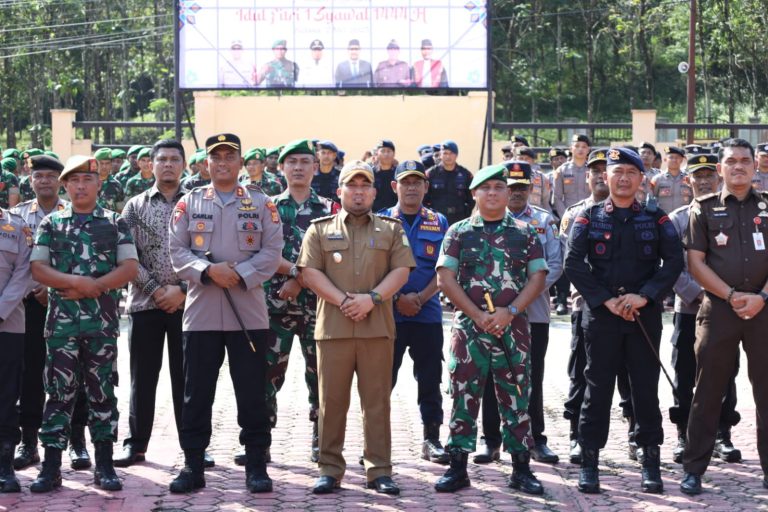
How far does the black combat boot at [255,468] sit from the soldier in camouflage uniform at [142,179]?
687 cm

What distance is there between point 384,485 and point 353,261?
4.52ft

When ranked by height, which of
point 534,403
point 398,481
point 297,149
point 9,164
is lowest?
point 398,481

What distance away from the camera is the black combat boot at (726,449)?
7605 mm

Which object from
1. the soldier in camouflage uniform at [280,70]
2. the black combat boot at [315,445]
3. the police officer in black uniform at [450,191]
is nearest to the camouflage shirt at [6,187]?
the black combat boot at [315,445]

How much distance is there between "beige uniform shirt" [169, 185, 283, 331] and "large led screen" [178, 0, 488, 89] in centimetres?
1350

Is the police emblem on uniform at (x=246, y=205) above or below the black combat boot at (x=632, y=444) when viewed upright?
above

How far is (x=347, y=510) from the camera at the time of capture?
6453 millimetres

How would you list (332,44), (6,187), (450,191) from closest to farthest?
(6,187)
(450,191)
(332,44)

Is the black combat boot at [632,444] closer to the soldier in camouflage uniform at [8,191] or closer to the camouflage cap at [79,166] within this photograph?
the camouflage cap at [79,166]

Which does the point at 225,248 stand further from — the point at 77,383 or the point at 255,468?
the point at 255,468

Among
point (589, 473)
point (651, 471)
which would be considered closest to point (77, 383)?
point (589, 473)

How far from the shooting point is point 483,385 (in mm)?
6957

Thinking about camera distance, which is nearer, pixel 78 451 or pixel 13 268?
pixel 13 268

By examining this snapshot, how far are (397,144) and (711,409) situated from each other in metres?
18.4
